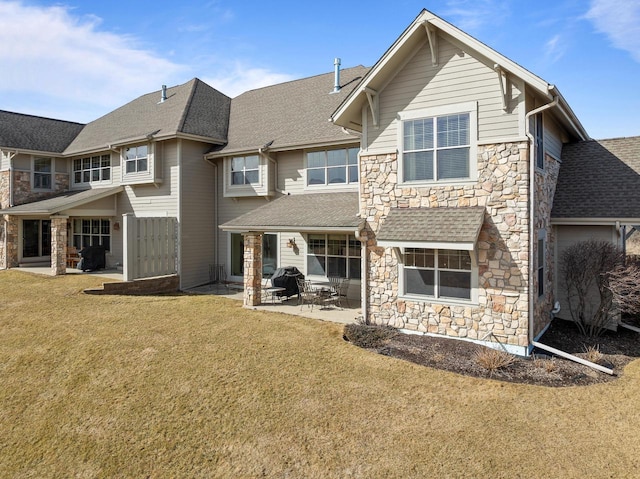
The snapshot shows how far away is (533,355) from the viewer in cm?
859

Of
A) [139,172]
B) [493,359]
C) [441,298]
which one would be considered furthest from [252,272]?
[139,172]

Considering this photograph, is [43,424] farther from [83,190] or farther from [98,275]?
[83,190]

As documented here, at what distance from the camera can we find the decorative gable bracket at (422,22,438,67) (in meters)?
9.10

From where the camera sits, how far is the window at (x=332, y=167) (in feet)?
46.2

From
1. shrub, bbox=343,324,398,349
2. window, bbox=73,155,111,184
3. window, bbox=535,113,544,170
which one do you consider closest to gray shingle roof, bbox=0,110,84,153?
window, bbox=73,155,111,184

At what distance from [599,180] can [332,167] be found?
830 centimetres

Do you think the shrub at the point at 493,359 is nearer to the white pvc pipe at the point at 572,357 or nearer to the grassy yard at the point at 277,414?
the grassy yard at the point at 277,414

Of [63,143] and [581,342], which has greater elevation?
[63,143]

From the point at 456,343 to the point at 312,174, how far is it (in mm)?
8397

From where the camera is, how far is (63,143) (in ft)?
71.5

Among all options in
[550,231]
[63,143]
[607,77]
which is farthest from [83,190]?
[607,77]

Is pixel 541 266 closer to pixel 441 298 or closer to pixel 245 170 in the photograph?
pixel 441 298

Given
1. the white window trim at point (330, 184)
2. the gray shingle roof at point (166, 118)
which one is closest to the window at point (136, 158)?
the gray shingle roof at point (166, 118)

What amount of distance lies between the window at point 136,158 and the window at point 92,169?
2.54 metres
